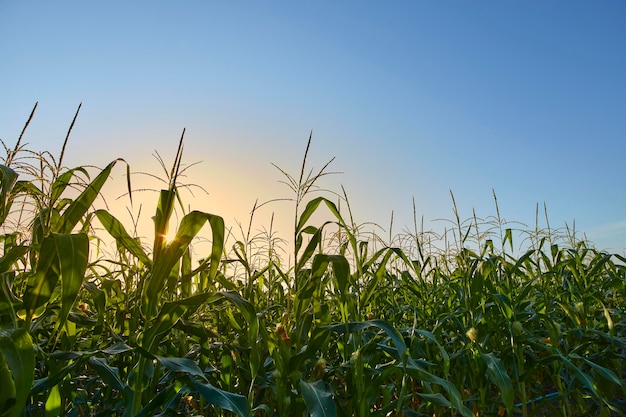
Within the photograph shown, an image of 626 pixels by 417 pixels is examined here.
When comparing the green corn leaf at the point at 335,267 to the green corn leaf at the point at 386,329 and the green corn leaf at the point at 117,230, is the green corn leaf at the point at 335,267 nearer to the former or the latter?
the green corn leaf at the point at 386,329

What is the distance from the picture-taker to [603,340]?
262 cm

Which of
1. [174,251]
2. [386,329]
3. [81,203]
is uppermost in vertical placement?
[81,203]

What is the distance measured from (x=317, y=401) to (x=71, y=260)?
3.09 feet

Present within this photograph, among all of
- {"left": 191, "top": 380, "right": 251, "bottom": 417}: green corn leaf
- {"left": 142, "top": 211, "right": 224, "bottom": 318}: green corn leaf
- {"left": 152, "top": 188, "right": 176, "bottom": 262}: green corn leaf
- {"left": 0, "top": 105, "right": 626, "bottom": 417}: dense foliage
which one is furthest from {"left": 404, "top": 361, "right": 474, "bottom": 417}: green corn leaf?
{"left": 152, "top": 188, "right": 176, "bottom": 262}: green corn leaf

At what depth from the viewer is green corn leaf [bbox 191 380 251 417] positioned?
1.49m

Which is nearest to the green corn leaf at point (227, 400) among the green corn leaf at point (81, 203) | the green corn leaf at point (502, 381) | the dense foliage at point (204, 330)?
the dense foliage at point (204, 330)

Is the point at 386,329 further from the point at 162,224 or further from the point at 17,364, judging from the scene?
the point at 17,364

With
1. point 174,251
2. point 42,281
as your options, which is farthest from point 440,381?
point 42,281

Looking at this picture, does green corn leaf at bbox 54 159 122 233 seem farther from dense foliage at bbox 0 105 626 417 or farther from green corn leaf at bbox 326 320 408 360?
green corn leaf at bbox 326 320 408 360

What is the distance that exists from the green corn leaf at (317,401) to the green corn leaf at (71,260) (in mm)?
856

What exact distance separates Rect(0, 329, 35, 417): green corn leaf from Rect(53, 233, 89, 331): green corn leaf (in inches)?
5.9

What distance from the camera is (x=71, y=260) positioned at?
1.23 m

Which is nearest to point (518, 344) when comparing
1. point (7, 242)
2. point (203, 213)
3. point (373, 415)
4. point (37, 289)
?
point (373, 415)

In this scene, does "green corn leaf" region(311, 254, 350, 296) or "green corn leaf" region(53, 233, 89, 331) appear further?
"green corn leaf" region(311, 254, 350, 296)
